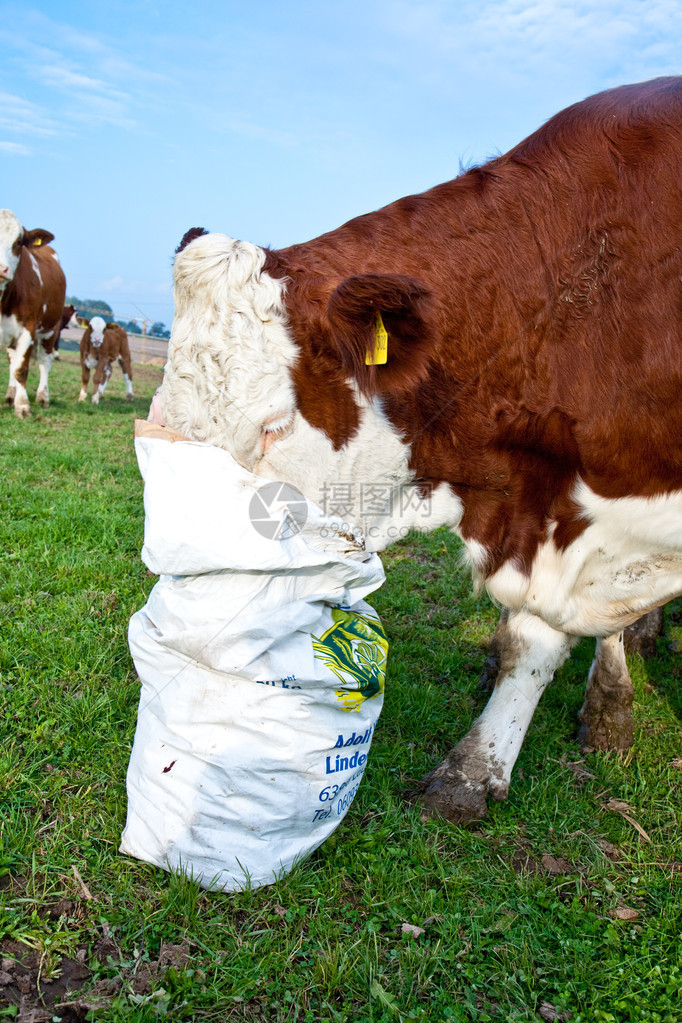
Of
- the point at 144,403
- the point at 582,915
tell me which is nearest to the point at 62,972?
the point at 582,915

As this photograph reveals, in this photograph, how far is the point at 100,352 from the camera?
12.5 meters

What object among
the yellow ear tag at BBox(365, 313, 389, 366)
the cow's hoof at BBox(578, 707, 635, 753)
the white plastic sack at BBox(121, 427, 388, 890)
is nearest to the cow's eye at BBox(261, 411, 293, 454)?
the white plastic sack at BBox(121, 427, 388, 890)

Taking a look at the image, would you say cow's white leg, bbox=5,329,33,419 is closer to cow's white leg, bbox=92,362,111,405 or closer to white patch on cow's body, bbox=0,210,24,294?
white patch on cow's body, bbox=0,210,24,294

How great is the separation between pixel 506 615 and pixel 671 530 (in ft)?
3.04

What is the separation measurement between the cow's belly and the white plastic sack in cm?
73

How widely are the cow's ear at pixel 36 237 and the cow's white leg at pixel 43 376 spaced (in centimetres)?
159

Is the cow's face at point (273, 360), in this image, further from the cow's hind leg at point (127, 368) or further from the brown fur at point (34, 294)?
the cow's hind leg at point (127, 368)

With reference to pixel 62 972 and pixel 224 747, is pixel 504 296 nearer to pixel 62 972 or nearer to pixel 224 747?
pixel 224 747

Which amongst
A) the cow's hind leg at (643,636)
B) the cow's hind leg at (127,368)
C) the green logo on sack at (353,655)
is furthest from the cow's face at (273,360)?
the cow's hind leg at (127,368)

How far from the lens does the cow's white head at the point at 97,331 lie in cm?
1276

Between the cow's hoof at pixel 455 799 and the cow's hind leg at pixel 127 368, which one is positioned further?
the cow's hind leg at pixel 127 368

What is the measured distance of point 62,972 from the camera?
1725 millimetres

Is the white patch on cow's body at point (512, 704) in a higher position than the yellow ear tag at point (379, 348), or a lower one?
lower

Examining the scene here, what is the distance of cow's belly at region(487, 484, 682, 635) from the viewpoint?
2.30m
